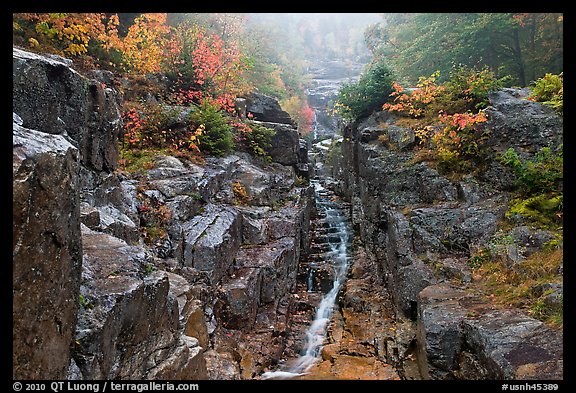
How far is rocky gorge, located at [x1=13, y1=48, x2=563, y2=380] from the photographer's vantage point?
9.56ft

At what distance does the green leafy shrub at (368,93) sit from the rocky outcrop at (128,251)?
520 cm

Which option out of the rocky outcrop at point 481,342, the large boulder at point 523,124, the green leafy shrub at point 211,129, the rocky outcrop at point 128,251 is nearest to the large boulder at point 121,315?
the rocky outcrop at point 128,251

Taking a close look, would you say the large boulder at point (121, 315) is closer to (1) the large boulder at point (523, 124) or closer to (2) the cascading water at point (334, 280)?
(2) the cascading water at point (334, 280)

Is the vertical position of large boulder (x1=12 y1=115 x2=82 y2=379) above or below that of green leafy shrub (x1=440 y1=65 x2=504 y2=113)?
below

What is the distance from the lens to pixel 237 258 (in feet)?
32.3

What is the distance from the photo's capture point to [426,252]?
354 inches

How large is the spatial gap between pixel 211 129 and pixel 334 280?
7373 mm

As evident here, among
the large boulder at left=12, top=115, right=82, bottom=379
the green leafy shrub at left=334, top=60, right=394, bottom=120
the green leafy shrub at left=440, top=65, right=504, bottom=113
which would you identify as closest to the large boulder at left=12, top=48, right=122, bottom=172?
the large boulder at left=12, top=115, right=82, bottom=379

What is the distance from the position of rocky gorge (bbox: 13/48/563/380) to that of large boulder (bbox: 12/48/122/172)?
3cm

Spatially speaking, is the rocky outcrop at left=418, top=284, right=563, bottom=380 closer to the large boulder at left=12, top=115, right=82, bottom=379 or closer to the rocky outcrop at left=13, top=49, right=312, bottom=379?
the rocky outcrop at left=13, top=49, right=312, bottom=379

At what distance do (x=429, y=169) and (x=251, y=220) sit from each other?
598 cm

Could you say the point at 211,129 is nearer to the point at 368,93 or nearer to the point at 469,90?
the point at 368,93

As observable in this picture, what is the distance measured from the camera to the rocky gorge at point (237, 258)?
2.91 metres
